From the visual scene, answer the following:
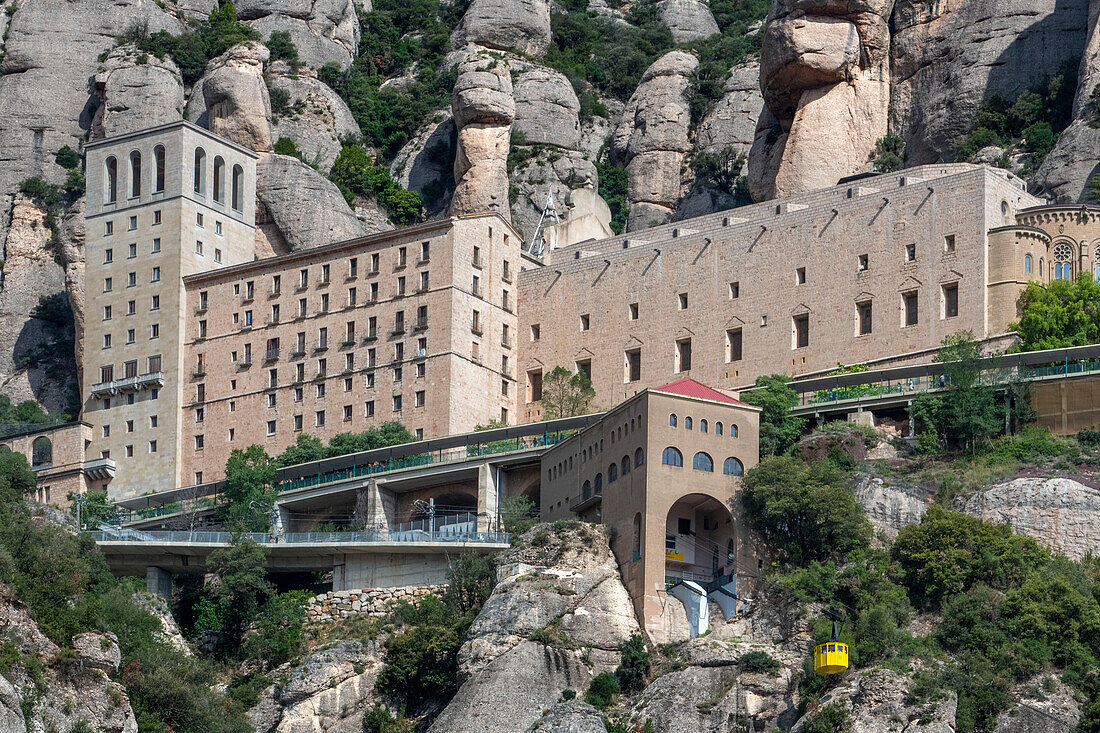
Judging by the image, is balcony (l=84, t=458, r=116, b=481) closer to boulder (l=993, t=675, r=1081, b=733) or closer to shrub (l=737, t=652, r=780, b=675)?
shrub (l=737, t=652, r=780, b=675)

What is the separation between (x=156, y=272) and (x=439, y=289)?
54.4ft

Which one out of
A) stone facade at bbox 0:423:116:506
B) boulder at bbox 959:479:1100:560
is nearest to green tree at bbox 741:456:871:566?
boulder at bbox 959:479:1100:560

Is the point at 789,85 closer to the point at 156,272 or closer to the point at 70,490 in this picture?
the point at 156,272

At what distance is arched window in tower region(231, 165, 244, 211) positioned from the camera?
113812 millimetres

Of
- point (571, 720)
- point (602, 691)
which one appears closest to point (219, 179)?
point (602, 691)

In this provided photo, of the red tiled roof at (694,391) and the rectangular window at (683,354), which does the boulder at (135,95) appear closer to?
the rectangular window at (683,354)

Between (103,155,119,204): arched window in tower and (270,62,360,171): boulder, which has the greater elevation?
(270,62,360,171): boulder

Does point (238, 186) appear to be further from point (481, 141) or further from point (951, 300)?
point (951, 300)

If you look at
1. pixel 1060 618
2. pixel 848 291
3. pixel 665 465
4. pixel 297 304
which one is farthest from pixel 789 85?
pixel 1060 618

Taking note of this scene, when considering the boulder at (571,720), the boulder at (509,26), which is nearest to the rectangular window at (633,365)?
the boulder at (571,720)

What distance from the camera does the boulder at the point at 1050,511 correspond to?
255 feet

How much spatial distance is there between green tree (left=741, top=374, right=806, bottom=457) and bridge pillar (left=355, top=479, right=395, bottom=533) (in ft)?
55.5

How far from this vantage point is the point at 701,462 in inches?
3216

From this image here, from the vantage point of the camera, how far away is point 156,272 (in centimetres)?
11006
